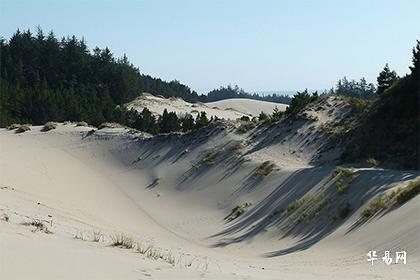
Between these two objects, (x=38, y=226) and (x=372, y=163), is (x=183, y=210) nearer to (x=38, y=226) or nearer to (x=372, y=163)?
(x=372, y=163)

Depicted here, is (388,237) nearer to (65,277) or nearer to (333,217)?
(333,217)

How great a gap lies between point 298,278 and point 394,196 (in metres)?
6.09

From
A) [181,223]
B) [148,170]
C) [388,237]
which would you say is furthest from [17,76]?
[388,237]

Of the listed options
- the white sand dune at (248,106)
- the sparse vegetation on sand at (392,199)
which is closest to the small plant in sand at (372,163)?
the sparse vegetation on sand at (392,199)

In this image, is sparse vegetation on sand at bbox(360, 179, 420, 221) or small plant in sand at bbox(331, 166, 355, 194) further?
small plant in sand at bbox(331, 166, 355, 194)

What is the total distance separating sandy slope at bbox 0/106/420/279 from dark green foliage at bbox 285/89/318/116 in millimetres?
1914

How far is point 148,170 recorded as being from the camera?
30.3m

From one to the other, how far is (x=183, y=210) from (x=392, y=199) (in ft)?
37.1

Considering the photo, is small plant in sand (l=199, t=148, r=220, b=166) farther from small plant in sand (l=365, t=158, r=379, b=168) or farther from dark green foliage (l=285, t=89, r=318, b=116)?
small plant in sand (l=365, t=158, r=379, b=168)

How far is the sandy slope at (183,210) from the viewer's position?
25.9 feet

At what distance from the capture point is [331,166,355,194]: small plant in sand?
634 inches

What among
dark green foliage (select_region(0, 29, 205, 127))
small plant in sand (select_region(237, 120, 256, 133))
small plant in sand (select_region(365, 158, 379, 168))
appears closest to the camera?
small plant in sand (select_region(365, 158, 379, 168))

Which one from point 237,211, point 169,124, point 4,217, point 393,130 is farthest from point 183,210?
point 169,124

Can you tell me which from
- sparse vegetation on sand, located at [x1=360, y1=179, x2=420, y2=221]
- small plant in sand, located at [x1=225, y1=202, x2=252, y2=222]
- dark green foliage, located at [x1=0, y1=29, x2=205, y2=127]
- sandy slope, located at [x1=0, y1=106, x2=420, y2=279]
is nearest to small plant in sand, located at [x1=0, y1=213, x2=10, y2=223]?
sandy slope, located at [x1=0, y1=106, x2=420, y2=279]
